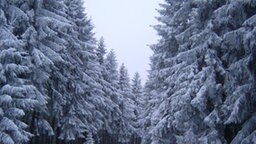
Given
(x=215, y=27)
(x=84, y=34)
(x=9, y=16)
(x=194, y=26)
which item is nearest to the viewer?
(x=215, y=27)

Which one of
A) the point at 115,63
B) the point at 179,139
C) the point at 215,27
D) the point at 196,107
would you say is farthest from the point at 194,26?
the point at 115,63

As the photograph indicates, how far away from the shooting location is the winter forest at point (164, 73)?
42.5 feet

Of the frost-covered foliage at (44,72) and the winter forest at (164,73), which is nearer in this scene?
the winter forest at (164,73)

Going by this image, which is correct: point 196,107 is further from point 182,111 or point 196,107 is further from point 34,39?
point 34,39

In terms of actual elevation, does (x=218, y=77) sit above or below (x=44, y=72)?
below

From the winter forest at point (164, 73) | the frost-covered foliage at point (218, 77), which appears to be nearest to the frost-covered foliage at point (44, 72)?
the winter forest at point (164, 73)

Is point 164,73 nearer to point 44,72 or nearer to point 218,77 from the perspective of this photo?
point 218,77

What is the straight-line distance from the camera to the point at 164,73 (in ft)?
71.7

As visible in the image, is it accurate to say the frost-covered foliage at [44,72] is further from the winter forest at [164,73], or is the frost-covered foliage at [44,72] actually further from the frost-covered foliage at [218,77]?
the frost-covered foliage at [218,77]

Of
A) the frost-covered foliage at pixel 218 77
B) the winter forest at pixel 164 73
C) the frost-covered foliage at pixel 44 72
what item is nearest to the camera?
the frost-covered foliage at pixel 218 77

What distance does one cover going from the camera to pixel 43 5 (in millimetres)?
21047

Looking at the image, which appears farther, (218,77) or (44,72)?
(44,72)

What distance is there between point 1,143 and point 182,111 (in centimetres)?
796

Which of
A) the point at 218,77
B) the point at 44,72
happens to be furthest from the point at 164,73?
the point at 44,72
